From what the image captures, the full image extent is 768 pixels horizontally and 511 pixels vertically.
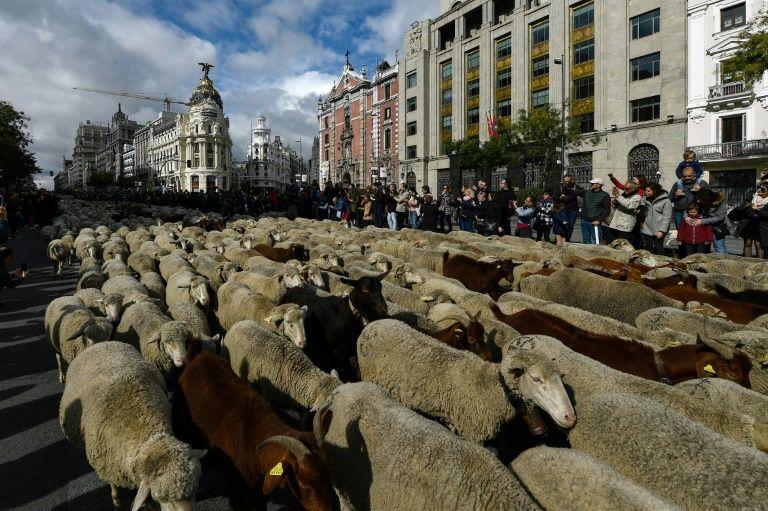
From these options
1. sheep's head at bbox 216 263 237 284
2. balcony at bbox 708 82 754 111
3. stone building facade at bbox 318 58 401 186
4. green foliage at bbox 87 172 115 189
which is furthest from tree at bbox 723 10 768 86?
green foliage at bbox 87 172 115 189

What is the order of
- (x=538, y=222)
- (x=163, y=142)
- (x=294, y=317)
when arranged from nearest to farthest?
(x=294, y=317) < (x=538, y=222) < (x=163, y=142)

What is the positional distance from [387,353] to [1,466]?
3.07 m

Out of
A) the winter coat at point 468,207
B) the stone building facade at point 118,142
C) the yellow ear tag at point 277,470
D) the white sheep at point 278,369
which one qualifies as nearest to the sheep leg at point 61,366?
the white sheep at point 278,369

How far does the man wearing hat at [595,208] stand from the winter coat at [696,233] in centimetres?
187

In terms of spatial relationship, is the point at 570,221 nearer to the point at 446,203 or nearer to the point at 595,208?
the point at 595,208

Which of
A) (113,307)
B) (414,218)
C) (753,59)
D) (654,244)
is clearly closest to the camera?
(113,307)

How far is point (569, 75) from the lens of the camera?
34750 mm

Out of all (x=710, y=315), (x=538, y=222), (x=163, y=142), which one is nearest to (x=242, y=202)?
(x=538, y=222)

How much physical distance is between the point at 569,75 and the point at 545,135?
7.51 meters

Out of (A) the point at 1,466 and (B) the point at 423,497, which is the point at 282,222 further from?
(B) the point at 423,497

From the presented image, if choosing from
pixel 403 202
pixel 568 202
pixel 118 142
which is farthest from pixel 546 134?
pixel 118 142

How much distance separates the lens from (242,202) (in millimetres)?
25203

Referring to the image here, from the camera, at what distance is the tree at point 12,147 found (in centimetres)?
3203

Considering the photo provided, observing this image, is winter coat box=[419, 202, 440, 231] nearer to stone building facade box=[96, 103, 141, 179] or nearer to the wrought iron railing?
the wrought iron railing
